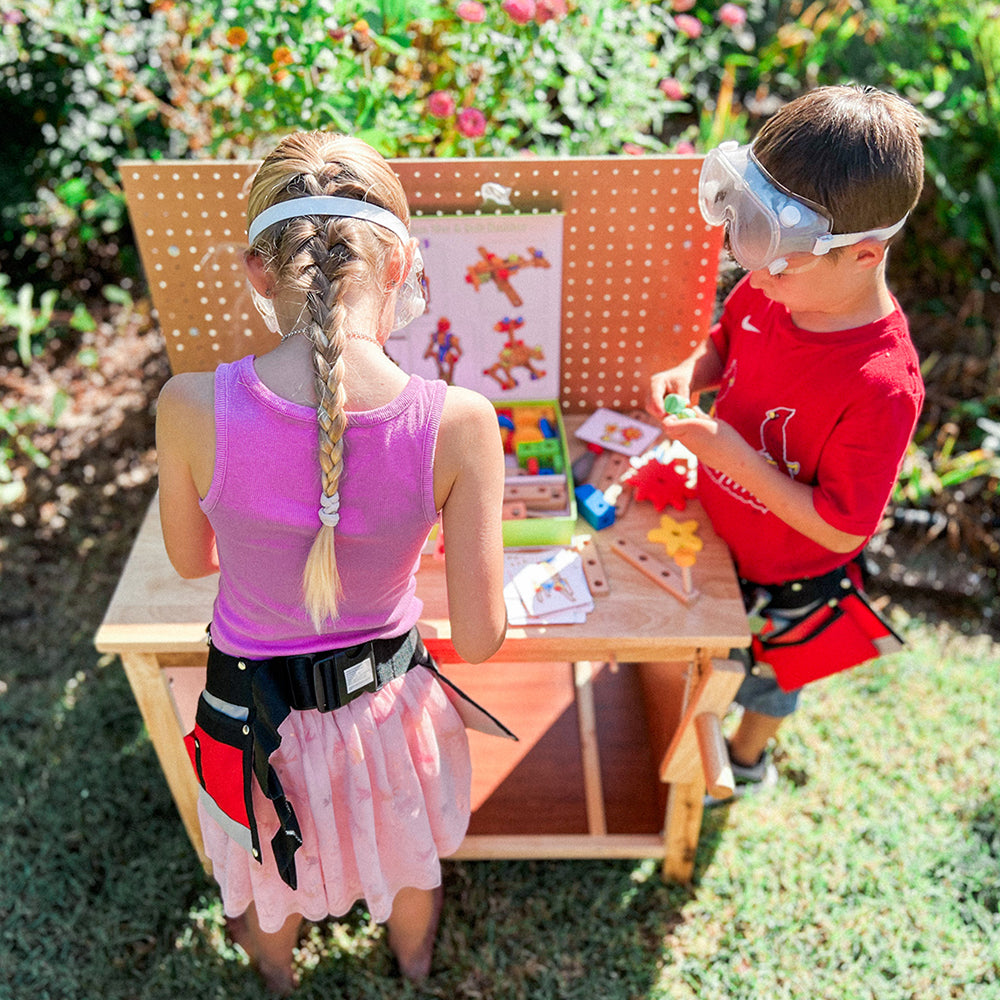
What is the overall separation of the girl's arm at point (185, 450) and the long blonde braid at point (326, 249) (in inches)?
6.9

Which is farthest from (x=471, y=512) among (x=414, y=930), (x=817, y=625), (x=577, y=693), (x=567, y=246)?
(x=577, y=693)

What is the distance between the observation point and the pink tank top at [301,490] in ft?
4.09

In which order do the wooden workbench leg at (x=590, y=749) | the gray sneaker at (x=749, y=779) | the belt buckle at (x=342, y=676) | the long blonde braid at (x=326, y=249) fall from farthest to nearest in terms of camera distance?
the gray sneaker at (x=749, y=779), the wooden workbench leg at (x=590, y=749), the belt buckle at (x=342, y=676), the long blonde braid at (x=326, y=249)

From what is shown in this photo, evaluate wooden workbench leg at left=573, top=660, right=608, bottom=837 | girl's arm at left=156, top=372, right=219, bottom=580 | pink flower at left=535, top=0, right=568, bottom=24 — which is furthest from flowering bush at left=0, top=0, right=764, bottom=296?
wooden workbench leg at left=573, top=660, right=608, bottom=837

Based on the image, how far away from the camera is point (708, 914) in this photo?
2.27m

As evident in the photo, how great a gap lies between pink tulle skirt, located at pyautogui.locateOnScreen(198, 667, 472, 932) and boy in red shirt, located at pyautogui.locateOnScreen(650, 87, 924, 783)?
2.40 feet

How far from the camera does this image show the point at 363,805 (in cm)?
164

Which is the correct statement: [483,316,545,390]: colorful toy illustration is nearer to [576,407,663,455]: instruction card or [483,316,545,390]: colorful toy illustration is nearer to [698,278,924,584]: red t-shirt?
[576,407,663,455]: instruction card

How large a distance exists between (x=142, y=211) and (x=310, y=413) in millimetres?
912

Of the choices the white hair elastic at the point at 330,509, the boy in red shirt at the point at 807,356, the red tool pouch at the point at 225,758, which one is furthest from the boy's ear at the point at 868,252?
the red tool pouch at the point at 225,758

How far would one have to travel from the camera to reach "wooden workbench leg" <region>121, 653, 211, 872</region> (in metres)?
1.83

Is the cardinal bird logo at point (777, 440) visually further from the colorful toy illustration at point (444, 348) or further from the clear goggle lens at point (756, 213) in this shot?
the colorful toy illustration at point (444, 348)

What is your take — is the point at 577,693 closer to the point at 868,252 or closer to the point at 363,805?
the point at 363,805

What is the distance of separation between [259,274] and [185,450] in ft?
0.92
